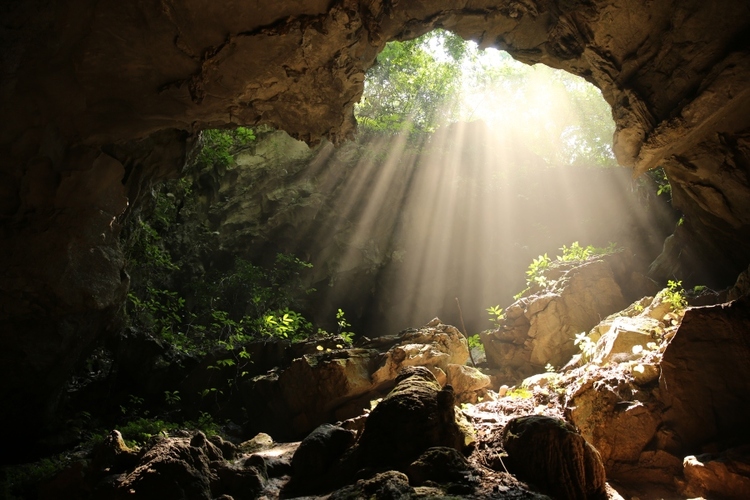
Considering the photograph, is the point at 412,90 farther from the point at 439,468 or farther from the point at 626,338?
the point at 439,468

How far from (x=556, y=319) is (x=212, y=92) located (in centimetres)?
1009

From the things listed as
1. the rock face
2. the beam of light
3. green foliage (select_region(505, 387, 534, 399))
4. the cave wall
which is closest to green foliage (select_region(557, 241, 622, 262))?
the rock face

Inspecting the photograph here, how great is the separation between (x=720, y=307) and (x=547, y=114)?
984 inches

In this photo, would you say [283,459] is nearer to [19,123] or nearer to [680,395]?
[680,395]

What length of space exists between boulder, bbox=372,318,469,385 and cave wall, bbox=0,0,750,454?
14.9 feet

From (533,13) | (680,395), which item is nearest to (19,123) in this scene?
(533,13)

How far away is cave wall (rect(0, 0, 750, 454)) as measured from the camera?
17.0 ft

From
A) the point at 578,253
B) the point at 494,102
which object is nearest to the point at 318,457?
the point at 578,253

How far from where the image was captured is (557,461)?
3.80 metres

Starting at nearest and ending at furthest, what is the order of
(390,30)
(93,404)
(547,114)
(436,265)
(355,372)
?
(390,30) < (355,372) < (93,404) < (436,265) < (547,114)

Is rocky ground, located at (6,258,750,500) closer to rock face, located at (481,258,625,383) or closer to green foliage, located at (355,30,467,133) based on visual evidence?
rock face, located at (481,258,625,383)

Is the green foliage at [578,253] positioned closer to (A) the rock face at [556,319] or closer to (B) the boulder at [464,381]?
(A) the rock face at [556,319]

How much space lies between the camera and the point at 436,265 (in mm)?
19594

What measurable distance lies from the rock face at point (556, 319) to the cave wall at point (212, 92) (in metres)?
3.91
